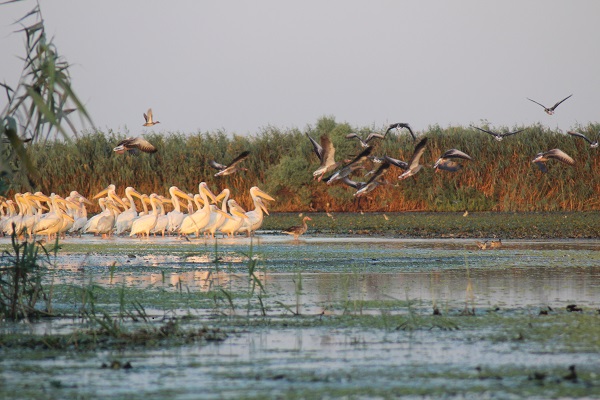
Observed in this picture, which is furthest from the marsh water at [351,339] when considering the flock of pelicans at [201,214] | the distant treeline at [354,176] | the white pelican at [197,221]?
the distant treeline at [354,176]

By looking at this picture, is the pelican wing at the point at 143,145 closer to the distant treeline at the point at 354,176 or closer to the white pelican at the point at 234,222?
the white pelican at the point at 234,222

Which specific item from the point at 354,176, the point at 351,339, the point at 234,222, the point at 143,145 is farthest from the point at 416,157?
the point at 351,339

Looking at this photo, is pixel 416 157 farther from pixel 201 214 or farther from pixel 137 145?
pixel 137 145

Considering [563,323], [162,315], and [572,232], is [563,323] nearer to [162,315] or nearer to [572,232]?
[162,315]

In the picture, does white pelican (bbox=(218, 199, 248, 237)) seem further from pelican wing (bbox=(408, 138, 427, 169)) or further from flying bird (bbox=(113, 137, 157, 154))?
pelican wing (bbox=(408, 138, 427, 169))

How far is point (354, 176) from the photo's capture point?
3170cm

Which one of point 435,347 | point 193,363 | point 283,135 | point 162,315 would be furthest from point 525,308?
point 283,135

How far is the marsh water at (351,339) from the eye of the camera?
539 cm

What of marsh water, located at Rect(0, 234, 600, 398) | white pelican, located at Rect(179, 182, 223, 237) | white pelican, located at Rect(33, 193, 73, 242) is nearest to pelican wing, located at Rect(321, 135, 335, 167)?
white pelican, located at Rect(179, 182, 223, 237)

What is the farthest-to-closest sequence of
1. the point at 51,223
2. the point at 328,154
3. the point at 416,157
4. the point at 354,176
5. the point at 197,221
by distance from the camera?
the point at 354,176
the point at 197,221
the point at 51,223
the point at 416,157
the point at 328,154

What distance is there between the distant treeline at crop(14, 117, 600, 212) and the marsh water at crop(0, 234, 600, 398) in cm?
1795

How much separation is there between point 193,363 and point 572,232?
15.7 metres

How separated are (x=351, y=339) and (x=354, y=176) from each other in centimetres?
2481

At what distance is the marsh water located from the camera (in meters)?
5.39
